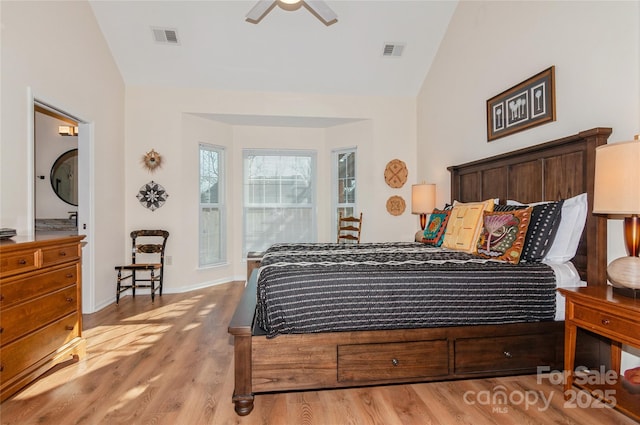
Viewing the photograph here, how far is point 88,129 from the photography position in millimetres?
3656

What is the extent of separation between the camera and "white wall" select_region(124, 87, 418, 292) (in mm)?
4488

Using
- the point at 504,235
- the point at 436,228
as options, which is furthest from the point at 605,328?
the point at 436,228

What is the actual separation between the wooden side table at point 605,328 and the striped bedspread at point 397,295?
0.22m

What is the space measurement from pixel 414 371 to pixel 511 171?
6.63 feet

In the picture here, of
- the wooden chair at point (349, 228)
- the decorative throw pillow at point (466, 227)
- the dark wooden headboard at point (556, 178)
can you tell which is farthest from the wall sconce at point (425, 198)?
the decorative throw pillow at point (466, 227)

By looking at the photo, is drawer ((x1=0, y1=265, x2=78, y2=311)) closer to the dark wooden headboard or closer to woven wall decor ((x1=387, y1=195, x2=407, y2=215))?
the dark wooden headboard

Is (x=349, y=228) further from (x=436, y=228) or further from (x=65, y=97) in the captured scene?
(x=65, y=97)

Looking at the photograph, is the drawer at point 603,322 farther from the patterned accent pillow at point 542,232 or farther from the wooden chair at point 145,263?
the wooden chair at point 145,263

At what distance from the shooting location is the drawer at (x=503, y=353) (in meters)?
2.01

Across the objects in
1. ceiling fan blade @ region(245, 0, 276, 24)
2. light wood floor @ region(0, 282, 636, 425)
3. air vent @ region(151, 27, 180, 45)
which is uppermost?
air vent @ region(151, 27, 180, 45)

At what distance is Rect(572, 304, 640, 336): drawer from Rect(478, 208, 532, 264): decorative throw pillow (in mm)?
471

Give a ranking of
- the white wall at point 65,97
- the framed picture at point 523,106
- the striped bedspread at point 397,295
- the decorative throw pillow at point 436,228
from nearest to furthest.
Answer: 1. the striped bedspread at point 397,295
2. the white wall at point 65,97
3. the framed picture at point 523,106
4. the decorative throw pillow at point 436,228

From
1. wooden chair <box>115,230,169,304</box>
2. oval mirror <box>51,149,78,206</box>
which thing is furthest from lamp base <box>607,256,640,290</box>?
oval mirror <box>51,149,78,206</box>

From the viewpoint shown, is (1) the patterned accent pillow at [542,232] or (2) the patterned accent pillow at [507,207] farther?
(2) the patterned accent pillow at [507,207]
